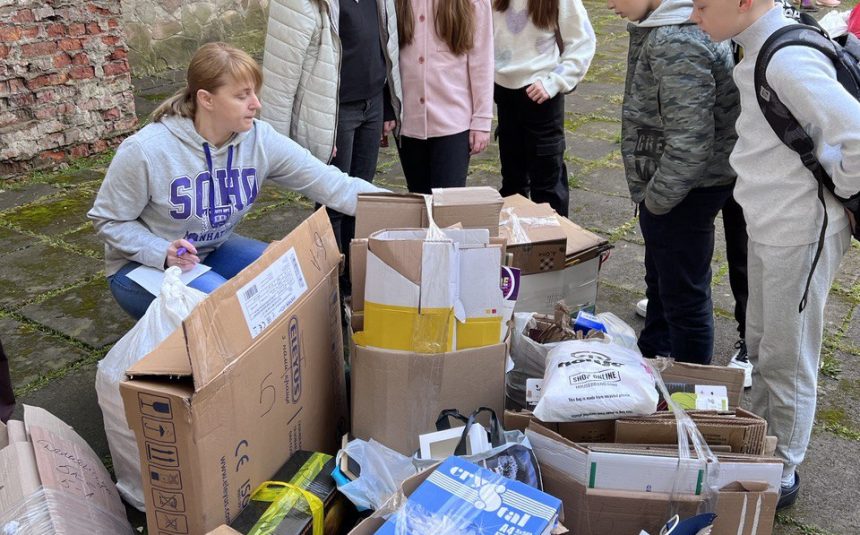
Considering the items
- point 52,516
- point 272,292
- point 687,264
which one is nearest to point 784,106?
point 687,264

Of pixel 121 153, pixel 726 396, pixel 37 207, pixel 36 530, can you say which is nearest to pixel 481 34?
pixel 121 153

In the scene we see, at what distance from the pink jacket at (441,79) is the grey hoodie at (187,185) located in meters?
0.65

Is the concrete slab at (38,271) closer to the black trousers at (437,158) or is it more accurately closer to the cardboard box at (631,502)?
the black trousers at (437,158)

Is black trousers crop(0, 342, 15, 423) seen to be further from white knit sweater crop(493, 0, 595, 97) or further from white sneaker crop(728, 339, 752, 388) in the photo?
white sneaker crop(728, 339, 752, 388)

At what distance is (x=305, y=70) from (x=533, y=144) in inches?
44.6

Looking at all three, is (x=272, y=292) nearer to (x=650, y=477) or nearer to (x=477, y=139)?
(x=650, y=477)

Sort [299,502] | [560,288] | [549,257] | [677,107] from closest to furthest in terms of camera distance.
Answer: [299,502] → [677,107] → [549,257] → [560,288]

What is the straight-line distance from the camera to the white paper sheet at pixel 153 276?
256 centimetres

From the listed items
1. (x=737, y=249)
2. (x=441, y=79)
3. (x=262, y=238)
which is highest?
(x=441, y=79)

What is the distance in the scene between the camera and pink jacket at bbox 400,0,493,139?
327 centimetres

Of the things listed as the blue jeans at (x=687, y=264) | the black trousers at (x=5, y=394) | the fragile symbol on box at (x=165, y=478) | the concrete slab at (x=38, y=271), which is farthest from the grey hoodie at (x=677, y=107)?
the concrete slab at (x=38, y=271)

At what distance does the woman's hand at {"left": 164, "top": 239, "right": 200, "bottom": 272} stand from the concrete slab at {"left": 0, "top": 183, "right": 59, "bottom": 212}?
2.47m

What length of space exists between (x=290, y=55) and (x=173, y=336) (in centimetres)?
143

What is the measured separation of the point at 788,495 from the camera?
2.48m
